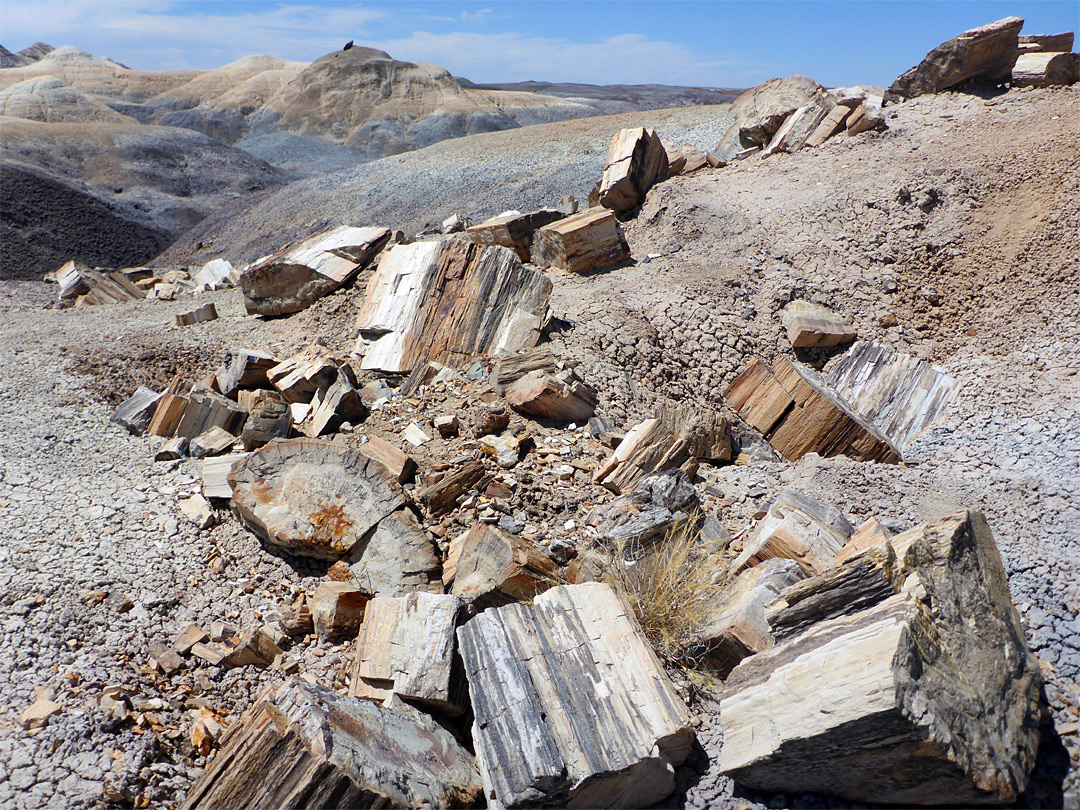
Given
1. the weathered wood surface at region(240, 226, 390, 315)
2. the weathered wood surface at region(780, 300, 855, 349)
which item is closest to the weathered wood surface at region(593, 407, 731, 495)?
the weathered wood surface at region(780, 300, 855, 349)

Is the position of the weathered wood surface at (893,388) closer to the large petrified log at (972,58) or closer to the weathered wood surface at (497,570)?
the weathered wood surface at (497,570)

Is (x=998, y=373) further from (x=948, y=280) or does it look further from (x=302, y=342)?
(x=302, y=342)

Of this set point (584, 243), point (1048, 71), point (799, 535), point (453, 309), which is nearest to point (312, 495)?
point (453, 309)

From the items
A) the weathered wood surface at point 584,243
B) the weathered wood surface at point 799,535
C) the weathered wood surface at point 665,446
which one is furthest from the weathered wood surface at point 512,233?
the weathered wood surface at point 799,535

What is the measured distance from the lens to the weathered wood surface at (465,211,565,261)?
7094 mm

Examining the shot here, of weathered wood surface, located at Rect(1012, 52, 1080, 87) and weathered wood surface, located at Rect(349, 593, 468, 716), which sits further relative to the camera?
weathered wood surface, located at Rect(1012, 52, 1080, 87)

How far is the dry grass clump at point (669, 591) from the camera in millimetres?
2930

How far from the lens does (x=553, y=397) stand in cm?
446

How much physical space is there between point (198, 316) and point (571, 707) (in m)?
6.11

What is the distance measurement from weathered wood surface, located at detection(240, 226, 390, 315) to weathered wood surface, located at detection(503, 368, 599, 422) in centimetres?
278

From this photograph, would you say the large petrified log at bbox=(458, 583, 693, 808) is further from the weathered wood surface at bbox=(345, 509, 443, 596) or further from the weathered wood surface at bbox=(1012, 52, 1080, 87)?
the weathered wood surface at bbox=(1012, 52, 1080, 87)

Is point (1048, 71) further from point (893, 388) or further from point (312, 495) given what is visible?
point (312, 495)

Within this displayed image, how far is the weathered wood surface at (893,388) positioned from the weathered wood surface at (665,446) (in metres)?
1.52

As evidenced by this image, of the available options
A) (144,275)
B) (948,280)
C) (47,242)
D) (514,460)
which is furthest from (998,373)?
(47,242)
